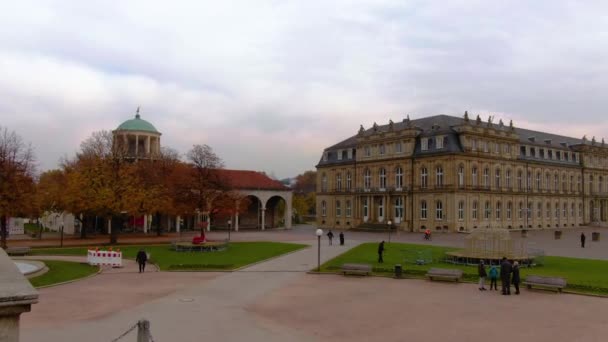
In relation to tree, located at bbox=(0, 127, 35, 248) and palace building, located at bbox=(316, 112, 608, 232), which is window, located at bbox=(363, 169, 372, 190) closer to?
palace building, located at bbox=(316, 112, 608, 232)

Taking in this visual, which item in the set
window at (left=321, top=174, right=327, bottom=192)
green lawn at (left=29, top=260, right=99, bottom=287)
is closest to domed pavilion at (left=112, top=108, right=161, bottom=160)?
window at (left=321, top=174, right=327, bottom=192)

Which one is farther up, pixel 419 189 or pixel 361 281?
pixel 419 189

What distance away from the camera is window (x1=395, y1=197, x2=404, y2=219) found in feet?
247

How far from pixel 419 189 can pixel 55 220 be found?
5483 centimetres

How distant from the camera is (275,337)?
15516 mm

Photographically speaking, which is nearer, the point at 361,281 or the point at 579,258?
the point at 361,281

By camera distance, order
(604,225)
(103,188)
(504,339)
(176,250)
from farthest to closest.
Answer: (604,225)
(103,188)
(176,250)
(504,339)

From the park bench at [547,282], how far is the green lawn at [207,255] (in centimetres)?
1726

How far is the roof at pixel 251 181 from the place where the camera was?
78.6m

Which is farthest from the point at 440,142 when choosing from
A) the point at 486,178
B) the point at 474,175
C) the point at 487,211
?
the point at 487,211

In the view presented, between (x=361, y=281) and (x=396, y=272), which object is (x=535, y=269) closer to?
(x=396, y=272)

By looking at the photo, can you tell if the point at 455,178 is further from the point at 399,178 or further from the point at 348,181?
the point at 348,181

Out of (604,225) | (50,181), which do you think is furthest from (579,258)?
(604,225)

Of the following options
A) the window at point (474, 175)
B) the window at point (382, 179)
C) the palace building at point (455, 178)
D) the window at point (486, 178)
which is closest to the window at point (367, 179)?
the palace building at point (455, 178)
